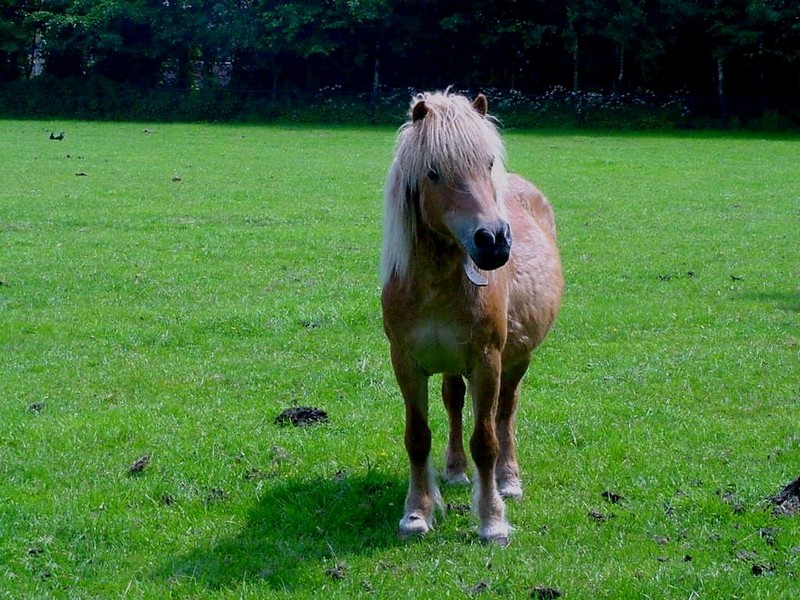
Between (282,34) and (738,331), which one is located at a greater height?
(282,34)

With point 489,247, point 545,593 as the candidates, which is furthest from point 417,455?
point 489,247

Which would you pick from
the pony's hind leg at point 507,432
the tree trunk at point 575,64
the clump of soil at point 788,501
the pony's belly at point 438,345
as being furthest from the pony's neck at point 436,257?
the tree trunk at point 575,64

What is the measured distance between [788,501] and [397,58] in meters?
Result: 43.0

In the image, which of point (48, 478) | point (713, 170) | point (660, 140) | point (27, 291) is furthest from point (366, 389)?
point (660, 140)

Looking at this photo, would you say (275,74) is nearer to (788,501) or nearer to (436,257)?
(436,257)

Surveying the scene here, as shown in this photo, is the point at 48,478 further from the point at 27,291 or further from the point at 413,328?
the point at 27,291

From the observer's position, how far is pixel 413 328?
5156 mm

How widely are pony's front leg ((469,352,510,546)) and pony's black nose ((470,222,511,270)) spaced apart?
738 millimetres

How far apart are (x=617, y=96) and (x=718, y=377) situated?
3660 centimetres

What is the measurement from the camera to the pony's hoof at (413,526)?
17.4 ft

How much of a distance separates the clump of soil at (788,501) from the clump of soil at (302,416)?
9.82 feet

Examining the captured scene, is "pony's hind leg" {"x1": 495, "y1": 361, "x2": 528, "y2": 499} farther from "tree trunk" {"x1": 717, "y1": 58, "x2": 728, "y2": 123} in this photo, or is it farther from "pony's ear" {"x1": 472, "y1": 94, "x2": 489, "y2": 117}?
"tree trunk" {"x1": 717, "y1": 58, "x2": 728, "y2": 123}

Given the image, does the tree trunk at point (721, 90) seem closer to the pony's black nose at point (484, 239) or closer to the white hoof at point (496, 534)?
the white hoof at point (496, 534)

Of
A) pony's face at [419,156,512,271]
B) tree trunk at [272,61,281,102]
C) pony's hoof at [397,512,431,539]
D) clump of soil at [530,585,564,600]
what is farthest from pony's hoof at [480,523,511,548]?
tree trunk at [272,61,281,102]
